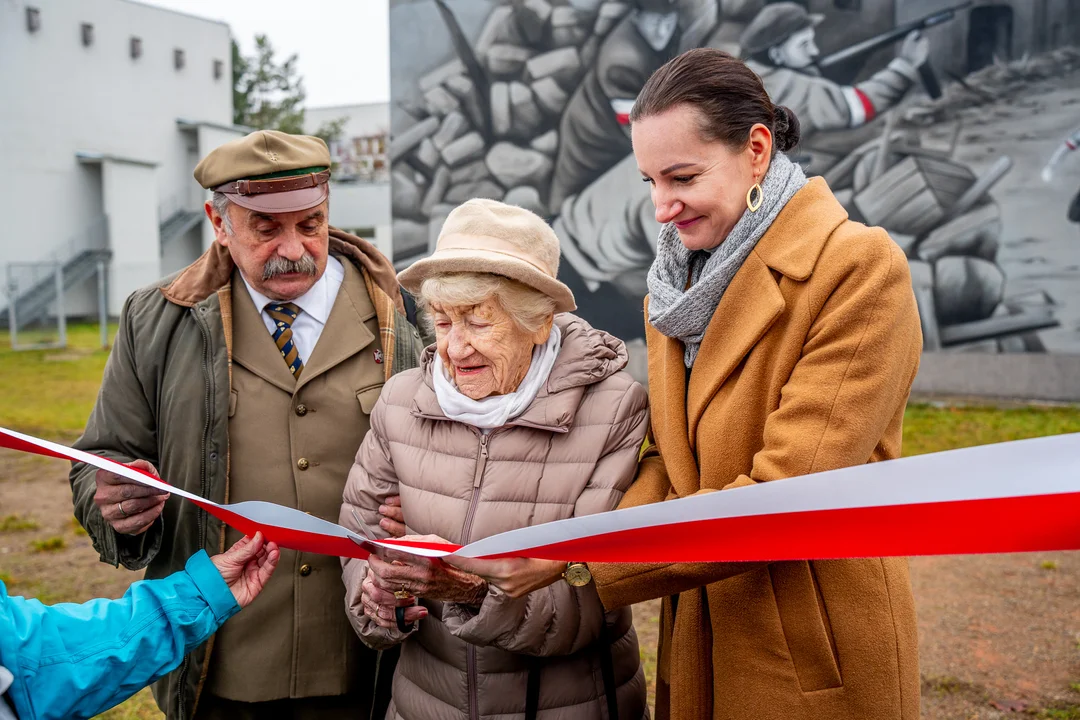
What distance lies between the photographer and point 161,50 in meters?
37.1

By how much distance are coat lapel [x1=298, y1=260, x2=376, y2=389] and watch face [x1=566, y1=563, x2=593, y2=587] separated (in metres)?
1.26

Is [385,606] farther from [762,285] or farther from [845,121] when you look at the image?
[845,121]

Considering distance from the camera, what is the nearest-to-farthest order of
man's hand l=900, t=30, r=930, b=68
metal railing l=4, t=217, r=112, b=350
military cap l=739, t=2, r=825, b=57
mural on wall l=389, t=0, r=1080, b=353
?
1. mural on wall l=389, t=0, r=1080, b=353
2. man's hand l=900, t=30, r=930, b=68
3. military cap l=739, t=2, r=825, b=57
4. metal railing l=4, t=217, r=112, b=350

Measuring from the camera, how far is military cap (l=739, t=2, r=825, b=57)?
46.6 ft

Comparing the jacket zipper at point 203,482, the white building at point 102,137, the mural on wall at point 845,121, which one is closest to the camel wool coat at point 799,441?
the jacket zipper at point 203,482

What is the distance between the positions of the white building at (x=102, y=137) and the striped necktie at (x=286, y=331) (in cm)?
2962

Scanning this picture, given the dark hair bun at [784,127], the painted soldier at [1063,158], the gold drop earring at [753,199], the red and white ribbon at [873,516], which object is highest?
the painted soldier at [1063,158]

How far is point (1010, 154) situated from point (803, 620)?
535 inches

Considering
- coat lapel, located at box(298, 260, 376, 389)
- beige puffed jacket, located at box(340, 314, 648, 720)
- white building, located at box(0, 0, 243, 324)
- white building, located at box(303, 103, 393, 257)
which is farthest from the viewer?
white building, located at box(303, 103, 393, 257)

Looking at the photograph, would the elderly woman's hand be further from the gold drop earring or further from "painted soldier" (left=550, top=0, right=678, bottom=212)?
"painted soldier" (left=550, top=0, right=678, bottom=212)

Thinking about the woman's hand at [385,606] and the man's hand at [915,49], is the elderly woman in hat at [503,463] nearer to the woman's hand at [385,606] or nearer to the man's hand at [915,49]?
the woman's hand at [385,606]

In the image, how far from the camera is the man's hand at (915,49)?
13.8 meters

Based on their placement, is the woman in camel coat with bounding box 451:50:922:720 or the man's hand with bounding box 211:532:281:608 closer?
the woman in camel coat with bounding box 451:50:922:720

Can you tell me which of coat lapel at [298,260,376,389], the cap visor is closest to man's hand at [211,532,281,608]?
coat lapel at [298,260,376,389]
